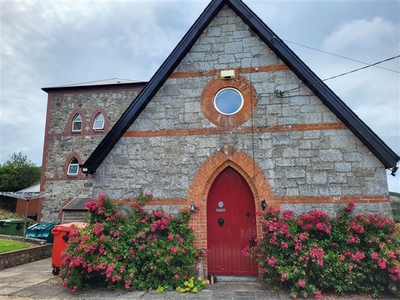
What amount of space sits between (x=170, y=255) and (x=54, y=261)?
393 centimetres

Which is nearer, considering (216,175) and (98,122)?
(216,175)

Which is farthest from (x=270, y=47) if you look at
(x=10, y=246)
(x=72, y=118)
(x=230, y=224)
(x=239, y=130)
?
(x=72, y=118)

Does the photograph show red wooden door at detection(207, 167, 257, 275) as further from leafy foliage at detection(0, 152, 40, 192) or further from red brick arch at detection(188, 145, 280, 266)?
leafy foliage at detection(0, 152, 40, 192)

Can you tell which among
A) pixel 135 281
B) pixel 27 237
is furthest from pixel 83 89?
pixel 135 281

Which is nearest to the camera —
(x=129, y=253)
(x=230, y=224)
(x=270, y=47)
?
(x=129, y=253)

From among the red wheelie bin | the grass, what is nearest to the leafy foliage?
the grass

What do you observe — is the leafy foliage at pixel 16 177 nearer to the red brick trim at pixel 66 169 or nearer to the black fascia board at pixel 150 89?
the red brick trim at pixel 66 169

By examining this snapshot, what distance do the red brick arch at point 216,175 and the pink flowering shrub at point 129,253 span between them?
37 cm

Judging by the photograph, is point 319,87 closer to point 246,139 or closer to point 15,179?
point 246,139

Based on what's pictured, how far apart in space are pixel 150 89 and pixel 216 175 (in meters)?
3.02

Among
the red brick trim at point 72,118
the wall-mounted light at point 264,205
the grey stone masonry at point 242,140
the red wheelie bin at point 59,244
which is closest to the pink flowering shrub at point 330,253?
the wall-mounted light at point 264,205

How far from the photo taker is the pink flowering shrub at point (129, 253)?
596 centimetres

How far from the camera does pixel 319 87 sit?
22.3 ft

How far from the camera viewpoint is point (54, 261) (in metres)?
7.70
